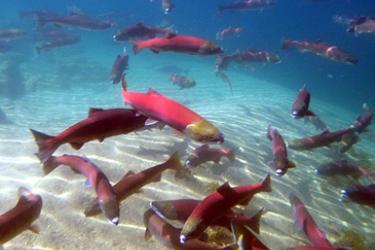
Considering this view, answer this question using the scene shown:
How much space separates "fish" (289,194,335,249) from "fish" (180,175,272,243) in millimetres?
1139

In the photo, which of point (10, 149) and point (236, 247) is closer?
point (236, 247)

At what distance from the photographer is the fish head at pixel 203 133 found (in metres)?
3.44

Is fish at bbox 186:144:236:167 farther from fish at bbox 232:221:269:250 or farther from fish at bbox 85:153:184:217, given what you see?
fish at bbox 232:221:269:250

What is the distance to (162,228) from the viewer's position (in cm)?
413

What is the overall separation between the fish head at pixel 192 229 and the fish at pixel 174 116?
2.63 feet

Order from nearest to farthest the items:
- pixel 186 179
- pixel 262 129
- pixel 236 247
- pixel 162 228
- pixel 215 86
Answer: pixel 236 247, pixel 162 228, pixel 186 179, pixel 262 129, pixel 215 86

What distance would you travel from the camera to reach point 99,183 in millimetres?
4066

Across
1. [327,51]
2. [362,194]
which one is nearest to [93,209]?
[362,194]

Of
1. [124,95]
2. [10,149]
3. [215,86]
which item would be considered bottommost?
[215,86]

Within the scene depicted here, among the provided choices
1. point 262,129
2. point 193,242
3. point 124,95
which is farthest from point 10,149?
point 262,129

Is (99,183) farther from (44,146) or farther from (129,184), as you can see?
(44,146)

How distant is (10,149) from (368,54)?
44.4 metres

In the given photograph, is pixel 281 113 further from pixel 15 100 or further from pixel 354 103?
pixel 354 103

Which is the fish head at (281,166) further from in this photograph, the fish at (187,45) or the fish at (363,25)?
the fish at (363,25)
